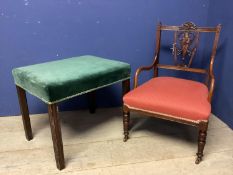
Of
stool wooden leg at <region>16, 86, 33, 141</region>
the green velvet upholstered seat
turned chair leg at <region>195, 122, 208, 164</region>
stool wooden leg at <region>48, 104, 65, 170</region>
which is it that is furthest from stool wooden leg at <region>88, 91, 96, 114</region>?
turned chair leg at <region>195, 122, 208, 164</region>

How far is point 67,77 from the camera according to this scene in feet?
4.61

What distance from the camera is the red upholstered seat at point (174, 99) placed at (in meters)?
1.43

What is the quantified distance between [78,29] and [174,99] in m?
1.06

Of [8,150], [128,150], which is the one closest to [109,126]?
[128,150]

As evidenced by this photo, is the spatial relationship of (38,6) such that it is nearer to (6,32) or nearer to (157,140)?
(6,32)

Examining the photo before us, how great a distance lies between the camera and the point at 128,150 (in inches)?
66.8

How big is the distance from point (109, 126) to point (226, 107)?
102 centimetres

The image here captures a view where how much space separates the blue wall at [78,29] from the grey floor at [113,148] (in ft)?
1.43

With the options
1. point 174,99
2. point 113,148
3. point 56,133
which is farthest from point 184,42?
point 56,133

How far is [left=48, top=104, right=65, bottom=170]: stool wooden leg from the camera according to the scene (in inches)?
54.1

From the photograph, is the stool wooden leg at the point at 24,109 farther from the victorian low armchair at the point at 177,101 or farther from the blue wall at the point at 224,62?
the blue wall at the point at 224,62

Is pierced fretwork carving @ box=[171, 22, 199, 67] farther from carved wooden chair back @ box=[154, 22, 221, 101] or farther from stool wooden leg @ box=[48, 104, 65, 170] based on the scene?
stool wooden leg @ box=[48, 104, 65, 170]

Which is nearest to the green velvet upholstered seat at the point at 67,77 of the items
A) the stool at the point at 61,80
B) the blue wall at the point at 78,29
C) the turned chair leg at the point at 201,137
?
the stool at the point at 61,80

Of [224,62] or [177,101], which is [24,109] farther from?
[224,62]
